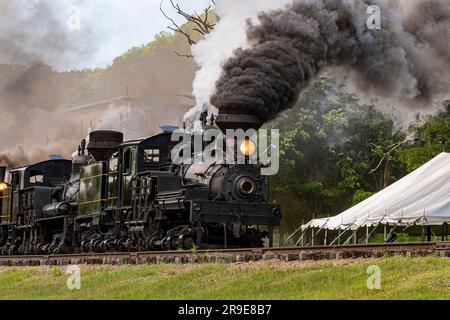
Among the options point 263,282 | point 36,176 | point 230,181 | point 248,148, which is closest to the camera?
point 263,282

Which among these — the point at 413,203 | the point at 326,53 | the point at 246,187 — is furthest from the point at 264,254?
the point at 413,203

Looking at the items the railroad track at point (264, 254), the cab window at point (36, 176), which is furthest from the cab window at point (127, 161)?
the cab window at point (36, 176)

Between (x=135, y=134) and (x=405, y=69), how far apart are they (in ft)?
111

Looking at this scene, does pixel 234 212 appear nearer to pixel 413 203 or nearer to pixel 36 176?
pixel 413 203

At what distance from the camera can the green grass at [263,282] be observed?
38.2 ft

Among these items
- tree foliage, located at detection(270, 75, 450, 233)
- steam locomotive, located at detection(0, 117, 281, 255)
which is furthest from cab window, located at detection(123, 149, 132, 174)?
tree foliage, located at detection(270, 75, 450, 233)

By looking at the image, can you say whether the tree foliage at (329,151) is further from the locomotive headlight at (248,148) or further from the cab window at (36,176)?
the locomotive headlight at (248,148)

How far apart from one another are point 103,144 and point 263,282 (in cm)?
1405

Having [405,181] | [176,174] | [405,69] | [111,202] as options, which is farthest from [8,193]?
[405,69]

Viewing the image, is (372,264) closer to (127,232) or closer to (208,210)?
(208,210)

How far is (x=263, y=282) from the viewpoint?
1376 centimetres

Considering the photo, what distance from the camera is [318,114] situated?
140 ft

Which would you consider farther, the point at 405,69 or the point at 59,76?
the point at 59,76

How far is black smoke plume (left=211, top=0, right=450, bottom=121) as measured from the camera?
794 inches
